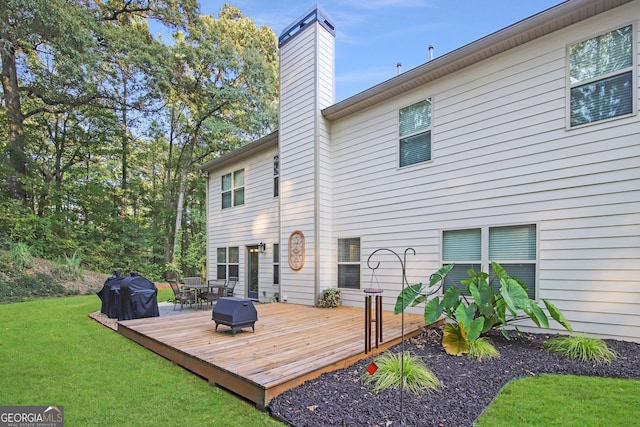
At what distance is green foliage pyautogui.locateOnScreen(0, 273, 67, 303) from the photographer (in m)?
9.23

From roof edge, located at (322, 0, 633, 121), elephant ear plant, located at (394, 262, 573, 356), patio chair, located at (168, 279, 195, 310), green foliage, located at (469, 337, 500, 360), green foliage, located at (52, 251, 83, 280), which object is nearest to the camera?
green foliage, located at (469, 337, 500, 360)

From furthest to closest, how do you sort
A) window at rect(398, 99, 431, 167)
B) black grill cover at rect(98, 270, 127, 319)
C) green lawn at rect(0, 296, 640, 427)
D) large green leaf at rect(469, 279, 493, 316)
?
1. black grill cover at rect(98, 270, 127, 319)
2. window at rect(398, 99, 431, 167)
3. large green leaf at rect(469, 279, 493, 316)
4. green lawn at rect(0, 296, 640, 427)

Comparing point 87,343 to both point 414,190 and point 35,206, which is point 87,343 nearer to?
point 414,190

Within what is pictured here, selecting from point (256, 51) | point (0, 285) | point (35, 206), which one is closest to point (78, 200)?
point (35, 206)

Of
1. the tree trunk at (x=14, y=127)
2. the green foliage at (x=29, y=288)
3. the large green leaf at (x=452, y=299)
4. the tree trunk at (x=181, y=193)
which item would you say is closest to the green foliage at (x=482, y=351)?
the large green leaf at (x=452, y=299)

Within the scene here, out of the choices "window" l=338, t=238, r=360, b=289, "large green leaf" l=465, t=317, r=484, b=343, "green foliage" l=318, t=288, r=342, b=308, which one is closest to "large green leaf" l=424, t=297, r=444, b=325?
"large green leaf" l=465, t=317, r=484, b=343

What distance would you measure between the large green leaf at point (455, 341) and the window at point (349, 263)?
3.24m

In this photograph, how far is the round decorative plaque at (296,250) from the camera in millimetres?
8195

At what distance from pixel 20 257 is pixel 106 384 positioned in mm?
10076

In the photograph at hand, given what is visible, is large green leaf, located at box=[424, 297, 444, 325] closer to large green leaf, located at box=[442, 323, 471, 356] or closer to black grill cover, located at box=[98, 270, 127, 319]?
large green leaf, located at box=[442, 323, 471, 356]

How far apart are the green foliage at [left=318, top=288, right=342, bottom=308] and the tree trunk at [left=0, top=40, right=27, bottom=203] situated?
1322cm

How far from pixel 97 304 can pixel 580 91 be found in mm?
11871

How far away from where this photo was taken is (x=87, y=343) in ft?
17.3

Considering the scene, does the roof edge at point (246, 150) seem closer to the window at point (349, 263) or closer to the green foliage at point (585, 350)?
the window at point (349, 263)
